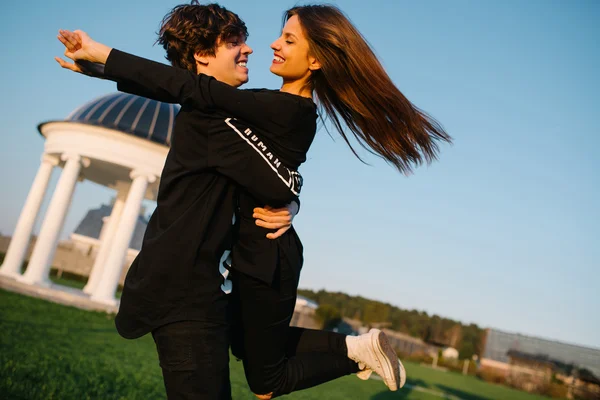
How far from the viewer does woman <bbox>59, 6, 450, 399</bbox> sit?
8.37ft

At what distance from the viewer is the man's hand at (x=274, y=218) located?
273 cm

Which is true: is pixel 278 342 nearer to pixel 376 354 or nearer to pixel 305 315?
pixel 376 354

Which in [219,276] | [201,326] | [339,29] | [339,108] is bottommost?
[201,326]

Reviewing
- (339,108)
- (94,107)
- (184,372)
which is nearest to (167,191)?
(184,372)

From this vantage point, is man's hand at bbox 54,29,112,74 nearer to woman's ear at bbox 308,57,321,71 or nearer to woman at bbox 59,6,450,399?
woman at bbox 59,6,450,399

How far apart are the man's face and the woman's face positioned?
19 centimetres

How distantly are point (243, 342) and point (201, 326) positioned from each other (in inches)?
25.4

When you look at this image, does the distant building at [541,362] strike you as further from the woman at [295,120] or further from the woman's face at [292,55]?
the woman's face at [292,55]

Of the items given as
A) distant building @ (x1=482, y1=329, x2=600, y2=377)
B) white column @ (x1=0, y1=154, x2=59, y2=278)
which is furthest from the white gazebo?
distant building @ (x1=482, y1=329, x2=600, y2=377)

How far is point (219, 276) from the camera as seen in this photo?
8.66 ft

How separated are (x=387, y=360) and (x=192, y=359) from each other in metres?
1.63

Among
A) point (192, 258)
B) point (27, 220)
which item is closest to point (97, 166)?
point (27, 220)

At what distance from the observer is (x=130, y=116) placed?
22.5 meters

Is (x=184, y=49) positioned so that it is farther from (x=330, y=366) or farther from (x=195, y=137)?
(x=330, y=366)
